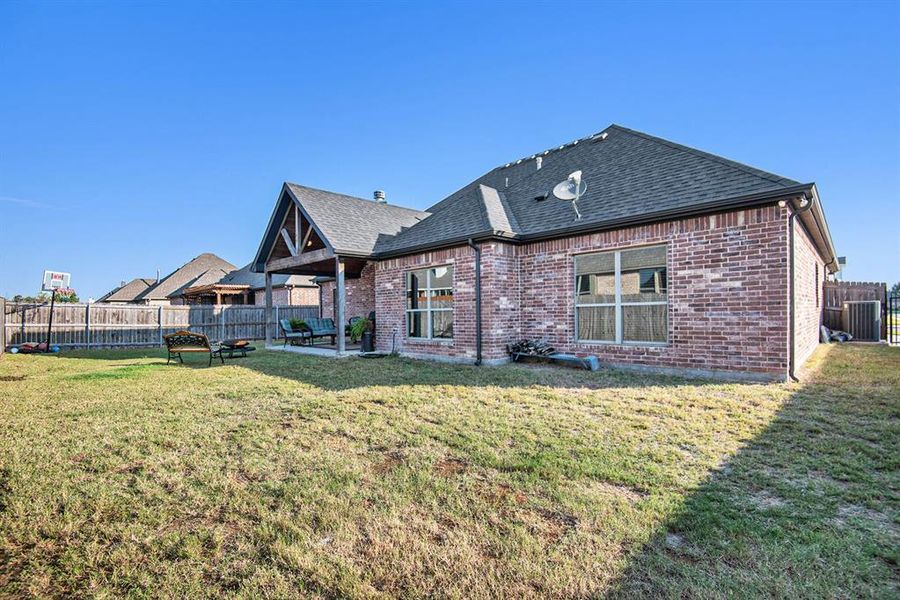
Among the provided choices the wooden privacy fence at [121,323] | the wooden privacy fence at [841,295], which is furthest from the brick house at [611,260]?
the wooden privacy fence at [121,323]

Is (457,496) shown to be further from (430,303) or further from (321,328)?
(321,328)

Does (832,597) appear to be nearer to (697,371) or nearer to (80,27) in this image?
(697,371)

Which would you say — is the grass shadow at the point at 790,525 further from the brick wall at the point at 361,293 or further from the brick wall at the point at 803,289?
the brick wall at the point at 361,293

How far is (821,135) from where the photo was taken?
43.3ft

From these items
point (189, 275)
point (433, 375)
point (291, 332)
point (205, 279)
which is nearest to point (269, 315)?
point (291, 332)

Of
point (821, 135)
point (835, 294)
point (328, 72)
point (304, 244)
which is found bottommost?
point (835, 294)

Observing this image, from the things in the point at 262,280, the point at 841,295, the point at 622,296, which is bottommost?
the point at 622,296

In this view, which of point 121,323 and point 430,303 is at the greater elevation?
point 430,303

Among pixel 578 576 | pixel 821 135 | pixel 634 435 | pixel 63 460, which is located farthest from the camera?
pixel 821 135

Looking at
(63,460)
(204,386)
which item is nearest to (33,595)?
(63,460)

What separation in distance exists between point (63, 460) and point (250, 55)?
13.8 metres

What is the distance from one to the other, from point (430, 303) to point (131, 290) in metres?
47.1

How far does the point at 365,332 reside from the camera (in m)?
12.4

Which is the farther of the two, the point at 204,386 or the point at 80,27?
the point at 80,27
